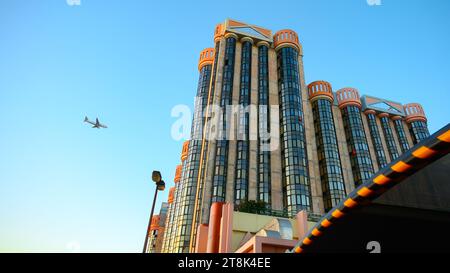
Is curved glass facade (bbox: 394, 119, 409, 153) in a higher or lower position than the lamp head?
higher

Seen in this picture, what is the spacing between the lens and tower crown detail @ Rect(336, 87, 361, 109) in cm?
7994

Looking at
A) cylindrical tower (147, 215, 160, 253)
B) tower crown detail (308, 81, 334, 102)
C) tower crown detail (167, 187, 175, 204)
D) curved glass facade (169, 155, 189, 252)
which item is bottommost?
curved glass facade (169, 155, 189, 252)

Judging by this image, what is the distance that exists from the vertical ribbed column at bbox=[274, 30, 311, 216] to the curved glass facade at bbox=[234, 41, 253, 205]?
8.08 meters

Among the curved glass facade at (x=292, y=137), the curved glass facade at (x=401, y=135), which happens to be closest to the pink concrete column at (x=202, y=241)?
the curved glass facade at (x=292, y=137)

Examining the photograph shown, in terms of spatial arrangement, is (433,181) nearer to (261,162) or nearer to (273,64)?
(261,162)

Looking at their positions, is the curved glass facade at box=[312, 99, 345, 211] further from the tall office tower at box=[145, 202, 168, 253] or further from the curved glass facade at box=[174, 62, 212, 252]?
the tall office tower at box=[145, 202, 168, 253]

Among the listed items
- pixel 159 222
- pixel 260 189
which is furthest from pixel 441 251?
pixel 159 222

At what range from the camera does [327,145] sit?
2650 inches

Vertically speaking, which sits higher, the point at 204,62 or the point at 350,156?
the point at 204,62

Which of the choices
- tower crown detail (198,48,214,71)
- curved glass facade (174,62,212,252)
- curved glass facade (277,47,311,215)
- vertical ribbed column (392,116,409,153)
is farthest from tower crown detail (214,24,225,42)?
vertical ribbed column (392,116,409,153)
